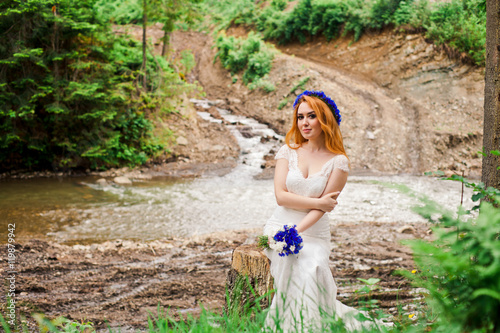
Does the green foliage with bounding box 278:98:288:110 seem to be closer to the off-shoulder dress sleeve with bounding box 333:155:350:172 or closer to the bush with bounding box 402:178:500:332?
the off-shoulder dress sleeve with bounding box 333:155:350:172

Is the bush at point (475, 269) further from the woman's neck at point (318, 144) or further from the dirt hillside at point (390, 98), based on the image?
the dirt hillside at point (390, 98)

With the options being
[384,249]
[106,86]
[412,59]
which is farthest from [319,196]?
[412,59]

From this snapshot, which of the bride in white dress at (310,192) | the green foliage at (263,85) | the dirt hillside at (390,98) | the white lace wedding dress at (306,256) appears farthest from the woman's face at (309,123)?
the green foliage at (263,85)

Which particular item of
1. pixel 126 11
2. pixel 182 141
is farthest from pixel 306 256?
pixel 126 11

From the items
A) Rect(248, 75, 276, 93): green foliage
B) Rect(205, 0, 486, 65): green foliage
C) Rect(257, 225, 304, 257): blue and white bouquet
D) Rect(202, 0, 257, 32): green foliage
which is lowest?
Rect(257, 225, 304, 257): blue and white bouquet

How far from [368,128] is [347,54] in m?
7.23

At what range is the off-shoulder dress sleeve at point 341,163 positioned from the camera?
137 inches

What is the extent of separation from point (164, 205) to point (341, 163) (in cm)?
740

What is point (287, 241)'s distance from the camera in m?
3.18

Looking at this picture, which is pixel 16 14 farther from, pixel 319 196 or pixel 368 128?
pixel 368 128

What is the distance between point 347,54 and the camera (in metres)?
21.6

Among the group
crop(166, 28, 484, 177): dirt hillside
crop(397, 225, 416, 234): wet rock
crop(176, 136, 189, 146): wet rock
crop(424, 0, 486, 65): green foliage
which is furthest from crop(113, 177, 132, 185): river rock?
crop(424, 0, 486, 65): green foliage

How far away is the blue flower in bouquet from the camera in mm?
3178

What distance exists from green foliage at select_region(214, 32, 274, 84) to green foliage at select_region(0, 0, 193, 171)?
7679mm
